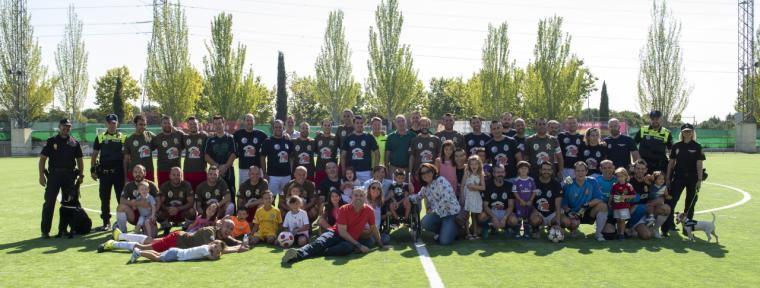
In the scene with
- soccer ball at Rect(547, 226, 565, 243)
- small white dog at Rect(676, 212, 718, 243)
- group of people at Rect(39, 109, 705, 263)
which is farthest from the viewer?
group of people at Rect(39, 109, 705, 263)

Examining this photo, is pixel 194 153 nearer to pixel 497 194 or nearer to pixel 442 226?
pixel 442 226

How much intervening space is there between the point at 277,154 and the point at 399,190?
2.56 metres

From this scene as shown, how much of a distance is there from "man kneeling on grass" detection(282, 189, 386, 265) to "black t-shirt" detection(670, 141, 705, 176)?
17.3 ft

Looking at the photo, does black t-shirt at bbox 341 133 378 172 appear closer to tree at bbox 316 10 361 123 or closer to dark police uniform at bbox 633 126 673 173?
dark police uniform at bbox 633 126 673 173

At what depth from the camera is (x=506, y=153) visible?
9.38m

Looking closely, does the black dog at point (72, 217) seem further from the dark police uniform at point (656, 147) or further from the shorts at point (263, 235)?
the dark police uniform at point (656, 147)

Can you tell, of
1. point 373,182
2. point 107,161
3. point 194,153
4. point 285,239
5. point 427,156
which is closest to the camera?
point 285,239

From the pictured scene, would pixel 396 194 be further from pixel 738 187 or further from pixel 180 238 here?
pixel 738 187

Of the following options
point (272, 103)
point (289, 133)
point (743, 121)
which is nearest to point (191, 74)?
point (272, 103)

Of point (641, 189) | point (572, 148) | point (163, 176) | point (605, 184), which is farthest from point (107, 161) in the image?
point (641, 189)

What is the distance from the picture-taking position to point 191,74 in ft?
134

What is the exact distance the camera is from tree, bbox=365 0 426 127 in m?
38.1

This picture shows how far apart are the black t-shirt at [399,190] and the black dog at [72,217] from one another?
5.03 metres

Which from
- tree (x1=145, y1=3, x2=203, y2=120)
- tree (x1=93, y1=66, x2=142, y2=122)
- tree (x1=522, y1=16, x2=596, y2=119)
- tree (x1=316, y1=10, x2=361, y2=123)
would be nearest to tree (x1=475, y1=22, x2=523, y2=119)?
tree (x1=522, y1=16, x2=596, y2=119)
